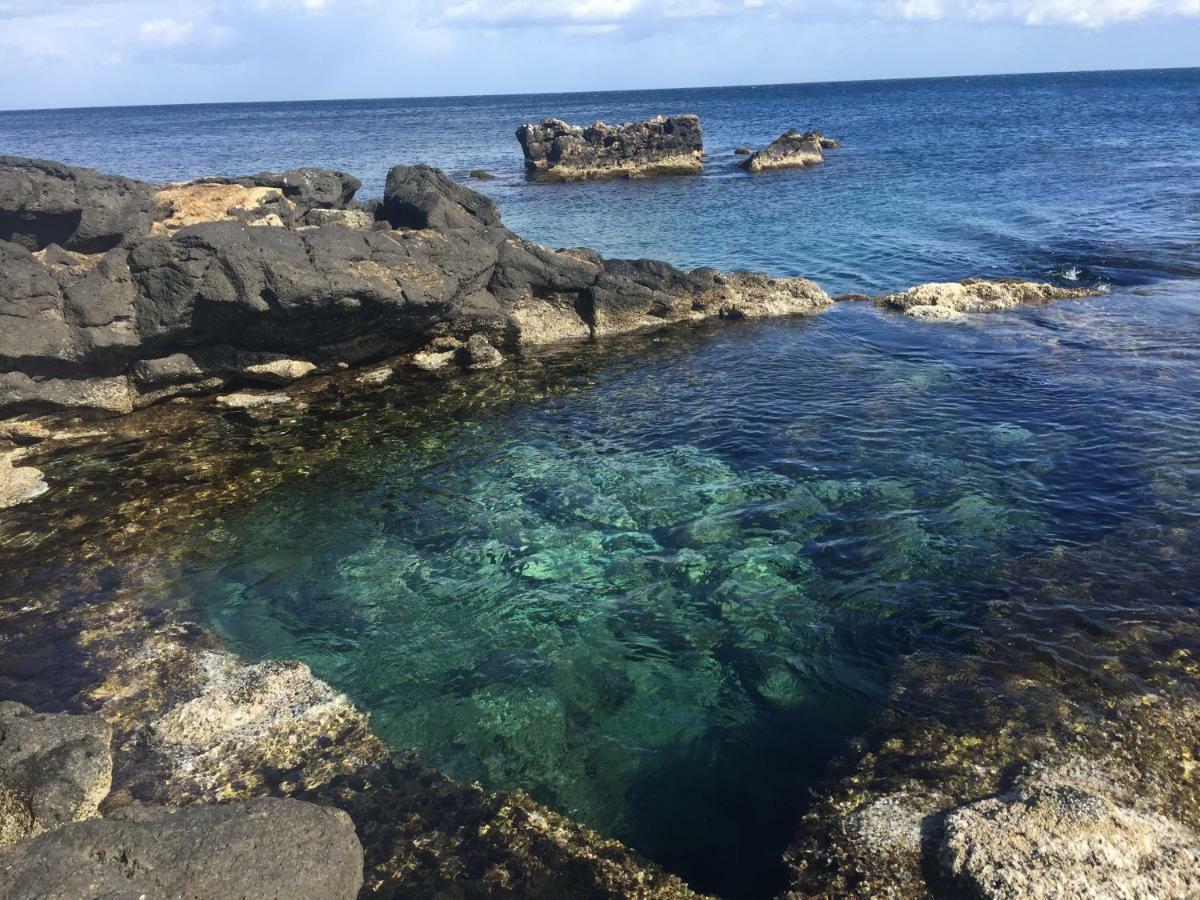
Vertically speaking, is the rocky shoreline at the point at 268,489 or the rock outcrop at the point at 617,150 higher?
the rock outcrop at the point at 617,150

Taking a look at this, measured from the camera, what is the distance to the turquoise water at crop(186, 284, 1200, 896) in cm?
877

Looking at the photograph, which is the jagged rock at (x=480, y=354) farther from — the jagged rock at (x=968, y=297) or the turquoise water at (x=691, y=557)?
the jagged rock at (x=968, y=297)

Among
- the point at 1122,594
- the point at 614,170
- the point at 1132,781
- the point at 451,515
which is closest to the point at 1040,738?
the point at 1132,781

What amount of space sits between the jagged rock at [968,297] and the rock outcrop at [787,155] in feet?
137

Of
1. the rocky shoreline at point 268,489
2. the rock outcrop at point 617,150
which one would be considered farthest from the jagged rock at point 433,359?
the rock outcrop at point 617,150

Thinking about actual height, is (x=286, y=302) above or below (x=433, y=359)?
above

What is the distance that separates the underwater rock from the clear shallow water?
80.2 feet

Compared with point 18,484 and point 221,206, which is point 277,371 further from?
point 221,206

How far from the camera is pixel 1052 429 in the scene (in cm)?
1606

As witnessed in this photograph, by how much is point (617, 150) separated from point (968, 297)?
47.4 meters

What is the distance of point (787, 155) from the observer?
2603 inches

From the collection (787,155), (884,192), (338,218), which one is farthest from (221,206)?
(787,155)

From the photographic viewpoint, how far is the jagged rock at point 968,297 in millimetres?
24725

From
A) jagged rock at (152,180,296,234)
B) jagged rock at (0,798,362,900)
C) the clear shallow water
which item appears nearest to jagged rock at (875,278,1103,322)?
the clear shallow water
